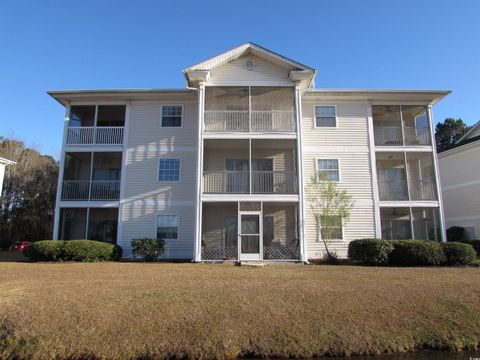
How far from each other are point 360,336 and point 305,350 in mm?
1237

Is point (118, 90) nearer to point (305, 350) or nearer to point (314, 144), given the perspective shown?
point (314, 144)

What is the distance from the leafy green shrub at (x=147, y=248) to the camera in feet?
57.5

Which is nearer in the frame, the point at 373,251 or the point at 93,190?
the point at 373,251

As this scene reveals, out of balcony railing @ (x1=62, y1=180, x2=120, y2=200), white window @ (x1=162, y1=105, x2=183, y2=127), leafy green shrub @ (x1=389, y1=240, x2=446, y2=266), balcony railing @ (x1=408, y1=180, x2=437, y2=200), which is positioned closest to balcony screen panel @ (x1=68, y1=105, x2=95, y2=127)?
balcony railing @ (x1=62, y1=180, x2=120, y2=200)

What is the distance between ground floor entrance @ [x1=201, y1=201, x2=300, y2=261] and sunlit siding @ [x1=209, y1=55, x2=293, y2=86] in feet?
20.1

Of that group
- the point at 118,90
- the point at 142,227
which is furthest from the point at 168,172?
the point at 118,90

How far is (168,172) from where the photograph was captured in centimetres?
1938

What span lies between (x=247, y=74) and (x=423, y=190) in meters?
11.0

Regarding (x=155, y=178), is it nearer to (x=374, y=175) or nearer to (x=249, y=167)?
(x=249, y=167)

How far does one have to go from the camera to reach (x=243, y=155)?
64.5ft

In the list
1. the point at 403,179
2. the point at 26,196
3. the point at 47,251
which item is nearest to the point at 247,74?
the point at 403,179

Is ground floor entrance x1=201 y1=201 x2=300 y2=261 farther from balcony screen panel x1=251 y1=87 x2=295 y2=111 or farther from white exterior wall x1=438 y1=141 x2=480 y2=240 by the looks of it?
white exterior wall x1=438 y1=141 x2=480 y2=240

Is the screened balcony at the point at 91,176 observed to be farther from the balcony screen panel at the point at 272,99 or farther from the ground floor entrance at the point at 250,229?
the balcony screen panel at the point at 272,99

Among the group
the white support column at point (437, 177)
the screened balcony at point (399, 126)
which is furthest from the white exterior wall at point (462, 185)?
the screened balcony at point (399, 126)
